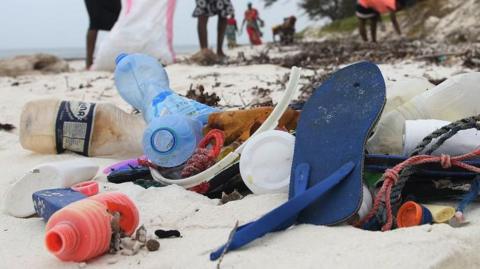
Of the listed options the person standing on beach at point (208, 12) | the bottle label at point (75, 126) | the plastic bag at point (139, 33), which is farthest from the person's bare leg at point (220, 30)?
the bottle label at point (75, 126)

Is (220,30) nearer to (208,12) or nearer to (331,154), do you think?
(208,12)

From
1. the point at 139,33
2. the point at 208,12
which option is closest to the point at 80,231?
the point at 139,33

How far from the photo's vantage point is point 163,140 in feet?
6.01

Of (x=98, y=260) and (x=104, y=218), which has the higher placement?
(x=104, y=218)

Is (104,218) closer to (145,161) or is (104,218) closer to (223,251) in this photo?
(223,251)

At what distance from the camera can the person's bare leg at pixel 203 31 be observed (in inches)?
269

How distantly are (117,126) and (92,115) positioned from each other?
0.14 metres

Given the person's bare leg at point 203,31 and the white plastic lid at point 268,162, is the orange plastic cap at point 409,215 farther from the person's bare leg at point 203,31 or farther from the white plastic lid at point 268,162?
the person's bare leg at point 203,31

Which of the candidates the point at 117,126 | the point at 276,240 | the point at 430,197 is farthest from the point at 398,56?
the point at 276,240

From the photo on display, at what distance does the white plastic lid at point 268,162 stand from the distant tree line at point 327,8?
25911 mm

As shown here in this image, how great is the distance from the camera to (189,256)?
1244 mm

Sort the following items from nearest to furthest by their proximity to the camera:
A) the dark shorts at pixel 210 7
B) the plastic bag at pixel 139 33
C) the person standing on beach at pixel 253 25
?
1. the plastic bag at pixel 139 33
2. the dark shorts at pixel 210 7
3. the person standing on beach at pixel 253 25

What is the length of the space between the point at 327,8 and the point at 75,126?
26.9 meters

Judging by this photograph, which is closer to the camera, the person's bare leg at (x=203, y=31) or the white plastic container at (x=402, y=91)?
the white plastic container at (x=402, y=91)
